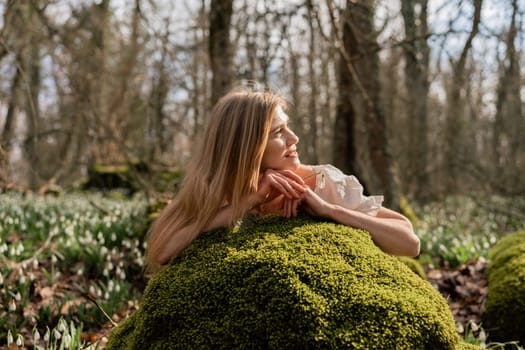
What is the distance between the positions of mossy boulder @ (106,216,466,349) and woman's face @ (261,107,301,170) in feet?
1.22

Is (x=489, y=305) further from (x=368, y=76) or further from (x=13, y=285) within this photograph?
(x=368, y=76)

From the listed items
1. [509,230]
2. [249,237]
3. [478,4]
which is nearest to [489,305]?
[478,4]

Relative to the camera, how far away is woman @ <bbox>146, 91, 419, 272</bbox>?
203 cm

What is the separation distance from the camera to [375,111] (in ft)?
24.7

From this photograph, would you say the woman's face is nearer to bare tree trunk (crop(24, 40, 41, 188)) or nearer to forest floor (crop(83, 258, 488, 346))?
forest floor (crop(83, 258, 488, 346))

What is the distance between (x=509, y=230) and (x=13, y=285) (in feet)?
26.7

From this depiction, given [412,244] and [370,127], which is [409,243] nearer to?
[412,244]

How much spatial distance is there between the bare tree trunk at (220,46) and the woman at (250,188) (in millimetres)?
3799

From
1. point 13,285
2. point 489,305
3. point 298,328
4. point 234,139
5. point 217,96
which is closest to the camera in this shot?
point 298,328

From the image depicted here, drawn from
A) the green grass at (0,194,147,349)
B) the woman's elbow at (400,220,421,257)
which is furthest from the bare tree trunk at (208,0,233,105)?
the woman's elbow at (400,220,421,257)

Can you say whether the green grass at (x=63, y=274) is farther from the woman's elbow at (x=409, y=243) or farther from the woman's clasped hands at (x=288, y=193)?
the woman's elbow at (x=409, y=243)

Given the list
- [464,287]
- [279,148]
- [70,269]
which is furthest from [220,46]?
[279,148]

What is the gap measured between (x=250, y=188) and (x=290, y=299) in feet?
2.04

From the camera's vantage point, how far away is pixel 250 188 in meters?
2.07
